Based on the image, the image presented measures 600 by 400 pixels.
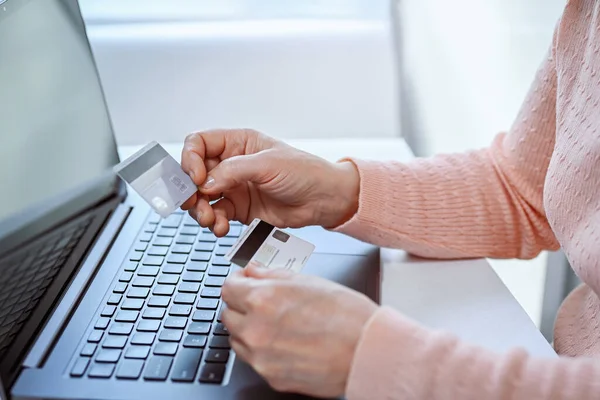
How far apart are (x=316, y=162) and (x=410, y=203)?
13cm

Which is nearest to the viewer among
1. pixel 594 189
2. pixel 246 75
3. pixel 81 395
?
pixel 81 395

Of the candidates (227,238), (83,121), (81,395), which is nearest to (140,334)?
(81,395)

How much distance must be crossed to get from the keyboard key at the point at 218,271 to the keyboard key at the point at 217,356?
13cm

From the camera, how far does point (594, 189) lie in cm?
66

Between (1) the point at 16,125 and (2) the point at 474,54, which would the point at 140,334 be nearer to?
(1) the point at 16,125

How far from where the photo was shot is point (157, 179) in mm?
662

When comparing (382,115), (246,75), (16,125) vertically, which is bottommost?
(382,115)

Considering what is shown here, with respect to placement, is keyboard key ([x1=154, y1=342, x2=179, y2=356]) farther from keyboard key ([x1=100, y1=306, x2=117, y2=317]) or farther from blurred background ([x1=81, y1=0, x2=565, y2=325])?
blurred background ([x1=81, y1=0, x2=565, y2=325])

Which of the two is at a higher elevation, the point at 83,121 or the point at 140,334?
the point at 83,121

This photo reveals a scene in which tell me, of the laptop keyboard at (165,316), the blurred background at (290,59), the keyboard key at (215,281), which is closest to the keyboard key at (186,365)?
the laptop keyboard at (165,316)

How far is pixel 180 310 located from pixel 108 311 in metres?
0.07

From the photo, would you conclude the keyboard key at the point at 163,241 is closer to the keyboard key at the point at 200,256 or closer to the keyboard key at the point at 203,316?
the keyboard key at the point at 200,256

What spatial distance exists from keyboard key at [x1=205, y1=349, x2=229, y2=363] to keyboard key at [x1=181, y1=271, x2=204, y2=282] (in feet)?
0.38

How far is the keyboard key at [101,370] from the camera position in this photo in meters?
0.56
